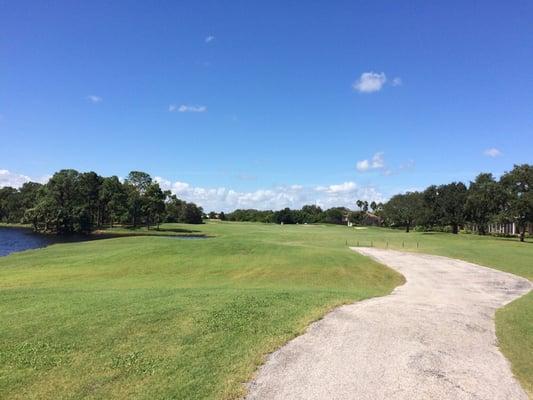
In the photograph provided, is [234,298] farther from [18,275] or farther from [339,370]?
[18,275]

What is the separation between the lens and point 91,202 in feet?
381

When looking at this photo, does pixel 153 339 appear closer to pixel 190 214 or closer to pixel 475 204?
pixel 475 204

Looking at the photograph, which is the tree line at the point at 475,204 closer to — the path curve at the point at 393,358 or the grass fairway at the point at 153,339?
the grass fairway at the point at 153,339

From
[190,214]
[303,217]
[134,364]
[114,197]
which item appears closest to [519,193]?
[134,364]

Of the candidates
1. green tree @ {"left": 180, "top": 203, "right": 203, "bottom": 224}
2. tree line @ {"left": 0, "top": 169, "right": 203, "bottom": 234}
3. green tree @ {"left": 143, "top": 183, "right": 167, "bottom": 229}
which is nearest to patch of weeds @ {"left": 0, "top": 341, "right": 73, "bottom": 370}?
tree line @ {"left": 0, "top": 169, "right": 203, "bottom": 234}

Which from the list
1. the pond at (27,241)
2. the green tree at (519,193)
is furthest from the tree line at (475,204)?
the pond at (27,241)

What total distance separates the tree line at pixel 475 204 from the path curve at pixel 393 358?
Result: 207ft

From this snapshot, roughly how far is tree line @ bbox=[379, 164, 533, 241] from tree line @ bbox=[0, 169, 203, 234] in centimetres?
6259

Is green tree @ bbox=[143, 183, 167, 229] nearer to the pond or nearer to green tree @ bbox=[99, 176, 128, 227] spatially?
green tree @ bbox=[99, 176, 128, 227]

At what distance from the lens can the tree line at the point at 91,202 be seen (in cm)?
9875

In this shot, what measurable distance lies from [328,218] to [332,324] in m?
179

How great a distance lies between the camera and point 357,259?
109ft

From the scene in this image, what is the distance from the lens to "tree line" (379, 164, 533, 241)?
230 feet

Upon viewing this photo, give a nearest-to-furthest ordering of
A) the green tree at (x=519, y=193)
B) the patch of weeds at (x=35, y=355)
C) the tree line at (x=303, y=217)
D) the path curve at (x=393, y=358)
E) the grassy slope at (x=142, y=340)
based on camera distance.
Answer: the grassy slope at (x=142, y=340) → the path curve at (x=393, y=358) → the patch of weeds at (x=35, y=355) → the green tree at (x=519, y=193) → the tree line at (x=303, y=217)
